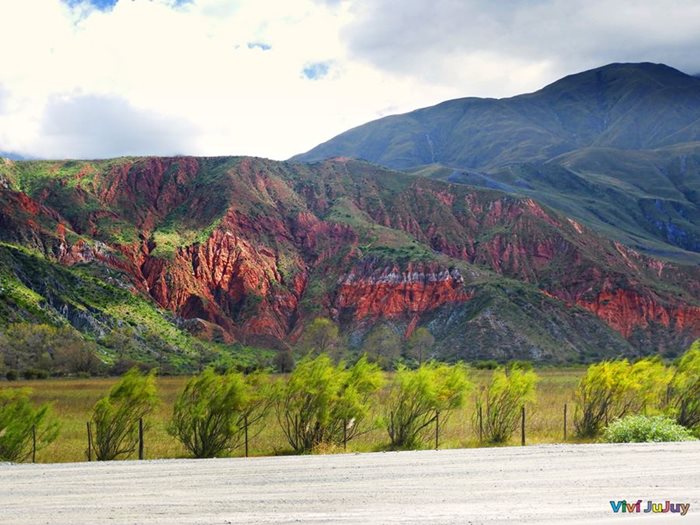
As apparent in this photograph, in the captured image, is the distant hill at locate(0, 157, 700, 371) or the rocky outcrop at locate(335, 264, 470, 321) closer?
the distant hill at locate(0, 157, 700, 371)

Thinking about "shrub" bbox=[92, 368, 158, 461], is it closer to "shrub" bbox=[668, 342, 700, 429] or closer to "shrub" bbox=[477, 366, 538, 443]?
"shrub" bbox=[477, 366, 538, 443]

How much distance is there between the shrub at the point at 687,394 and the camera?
3259 cm

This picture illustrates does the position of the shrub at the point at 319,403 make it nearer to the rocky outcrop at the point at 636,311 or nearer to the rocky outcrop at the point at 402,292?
the rocky outcrop at the point at 402,292

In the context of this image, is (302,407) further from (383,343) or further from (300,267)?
(300,267)

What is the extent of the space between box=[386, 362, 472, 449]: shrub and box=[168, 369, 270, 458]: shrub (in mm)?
5568

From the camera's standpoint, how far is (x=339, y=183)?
163750 millimetres

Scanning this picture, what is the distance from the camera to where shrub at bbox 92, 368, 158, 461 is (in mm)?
26828

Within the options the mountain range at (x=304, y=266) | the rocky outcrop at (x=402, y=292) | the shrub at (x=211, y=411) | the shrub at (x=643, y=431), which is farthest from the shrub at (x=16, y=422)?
the rocky outcrop at (x=402, y=292)

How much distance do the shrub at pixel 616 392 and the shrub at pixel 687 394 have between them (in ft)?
1.71

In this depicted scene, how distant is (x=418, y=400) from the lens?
96.9 ft

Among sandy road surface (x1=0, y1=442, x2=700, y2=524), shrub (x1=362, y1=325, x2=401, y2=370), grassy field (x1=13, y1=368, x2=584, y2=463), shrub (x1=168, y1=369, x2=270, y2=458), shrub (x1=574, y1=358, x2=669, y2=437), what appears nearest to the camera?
sandy road surface (x1=0, y1=442, x2=700, y2=524)

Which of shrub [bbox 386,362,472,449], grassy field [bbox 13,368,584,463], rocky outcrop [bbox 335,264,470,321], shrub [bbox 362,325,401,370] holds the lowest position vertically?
shrub [bbox 362,325,401,370]

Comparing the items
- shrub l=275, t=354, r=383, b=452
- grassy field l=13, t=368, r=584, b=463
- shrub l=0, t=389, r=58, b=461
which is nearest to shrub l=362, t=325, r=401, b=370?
grassy field l=13, t=368, r=584, b=463

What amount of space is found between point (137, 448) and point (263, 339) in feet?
305
